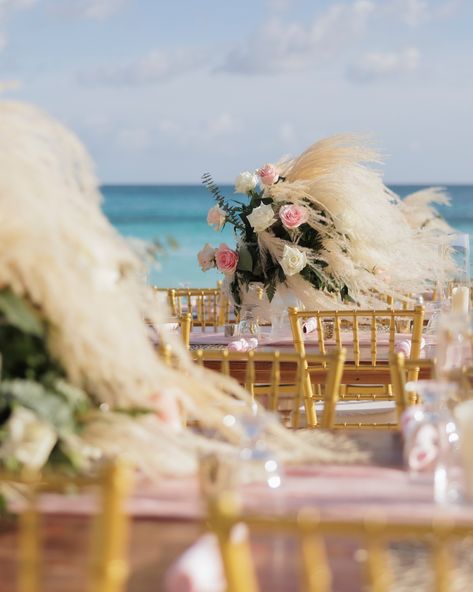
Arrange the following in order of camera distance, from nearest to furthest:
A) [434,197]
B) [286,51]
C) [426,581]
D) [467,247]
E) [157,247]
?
[426,581] < [157,247] < [467,247] < [434,197] < [286,51]

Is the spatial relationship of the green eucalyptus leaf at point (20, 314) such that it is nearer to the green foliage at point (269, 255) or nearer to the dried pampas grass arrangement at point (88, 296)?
the dried pampas grass arrangement at point (88, 296)

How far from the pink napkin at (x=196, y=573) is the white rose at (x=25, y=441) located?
302 mm

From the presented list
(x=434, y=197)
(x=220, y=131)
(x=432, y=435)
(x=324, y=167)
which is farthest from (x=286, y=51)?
(x=432, y=435)

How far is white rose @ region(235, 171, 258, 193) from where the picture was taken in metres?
5.07

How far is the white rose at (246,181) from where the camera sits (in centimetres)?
507

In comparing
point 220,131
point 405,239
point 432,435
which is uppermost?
point 432,435

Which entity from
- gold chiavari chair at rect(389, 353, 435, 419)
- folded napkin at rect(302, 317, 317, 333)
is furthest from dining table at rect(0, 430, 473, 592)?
folded napkin at rect(302, 317, 317, 333)

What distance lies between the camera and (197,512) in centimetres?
184

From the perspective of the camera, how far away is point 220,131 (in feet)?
134

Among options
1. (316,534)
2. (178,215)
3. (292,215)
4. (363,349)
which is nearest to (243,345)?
(363,349)

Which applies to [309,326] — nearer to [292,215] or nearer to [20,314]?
[292,215]

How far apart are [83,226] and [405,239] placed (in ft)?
10.3

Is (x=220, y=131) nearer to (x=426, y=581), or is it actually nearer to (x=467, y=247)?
(x=467, y=247)

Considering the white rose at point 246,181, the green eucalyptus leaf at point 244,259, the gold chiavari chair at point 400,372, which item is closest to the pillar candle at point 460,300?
the green eucalyptus leaf at point 244,259
